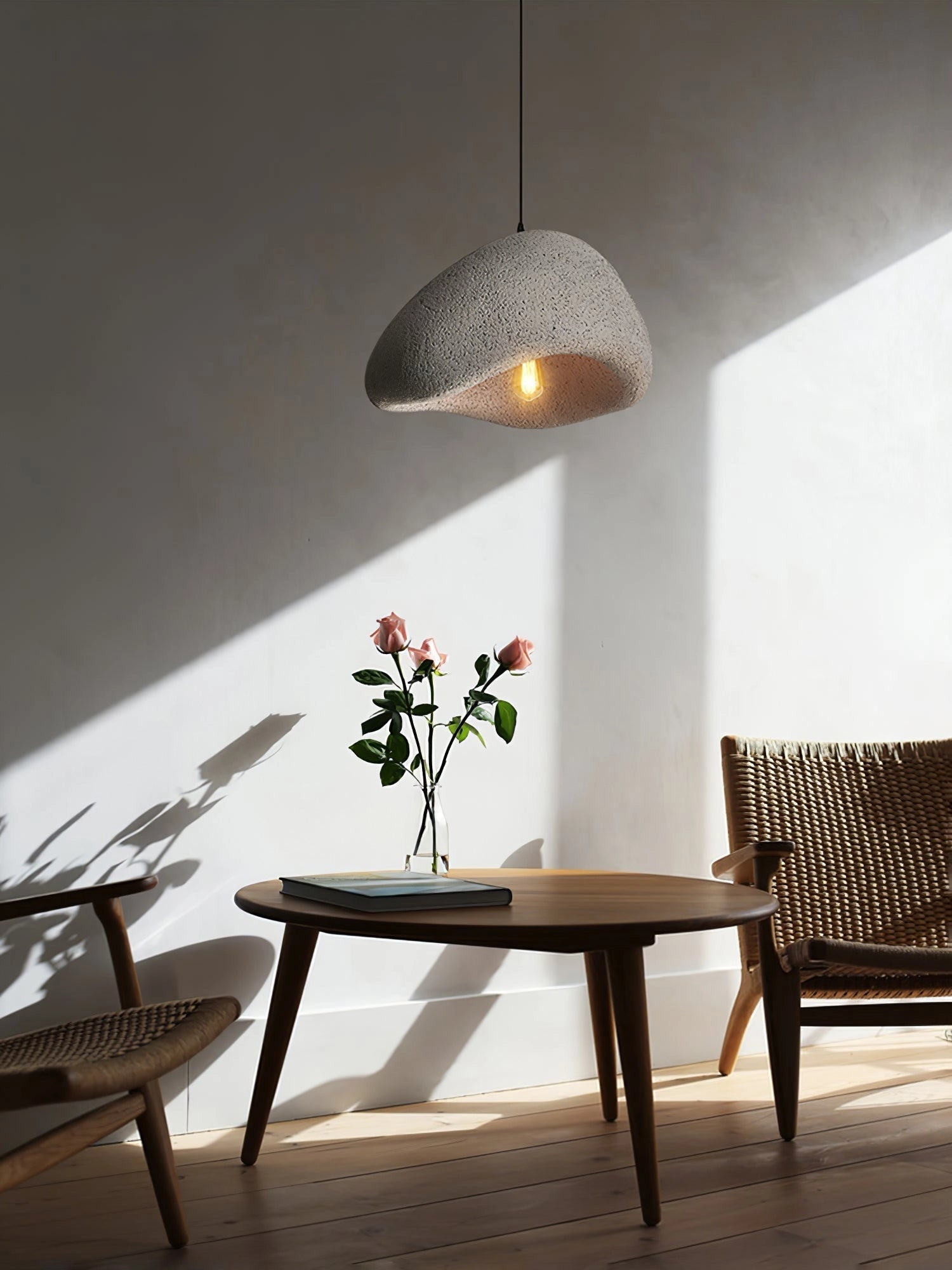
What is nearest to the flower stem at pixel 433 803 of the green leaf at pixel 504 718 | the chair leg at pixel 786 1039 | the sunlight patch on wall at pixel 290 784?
the green leaf at pixel 504 718

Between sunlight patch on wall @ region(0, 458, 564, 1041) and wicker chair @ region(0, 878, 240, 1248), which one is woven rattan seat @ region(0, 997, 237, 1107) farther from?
sunlight patch on wall @ region(0, 458, 564, 1041)

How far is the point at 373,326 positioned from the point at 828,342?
4.33ft

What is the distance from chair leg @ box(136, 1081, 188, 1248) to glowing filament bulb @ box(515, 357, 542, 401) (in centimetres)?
114

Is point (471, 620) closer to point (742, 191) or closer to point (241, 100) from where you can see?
point (241, 100)

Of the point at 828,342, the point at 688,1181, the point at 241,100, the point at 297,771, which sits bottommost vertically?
the point at 688,1181

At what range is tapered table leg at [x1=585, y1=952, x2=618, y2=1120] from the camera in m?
2.35

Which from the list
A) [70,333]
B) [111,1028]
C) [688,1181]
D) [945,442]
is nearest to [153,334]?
[70,333]

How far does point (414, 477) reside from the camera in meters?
2.61

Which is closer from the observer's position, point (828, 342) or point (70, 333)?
point (70, 333)

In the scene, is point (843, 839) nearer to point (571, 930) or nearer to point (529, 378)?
point (571, 930)

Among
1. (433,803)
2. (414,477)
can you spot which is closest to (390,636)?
(433,803)

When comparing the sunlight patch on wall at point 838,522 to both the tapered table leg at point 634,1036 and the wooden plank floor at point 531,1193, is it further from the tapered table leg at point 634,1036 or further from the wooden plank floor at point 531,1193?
the tapered table leg at point 634,1036

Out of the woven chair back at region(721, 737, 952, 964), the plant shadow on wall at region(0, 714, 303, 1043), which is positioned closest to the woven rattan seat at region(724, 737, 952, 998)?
the woven chair back at region(721, 737, 952, 964)

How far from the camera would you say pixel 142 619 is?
231 centimetres
